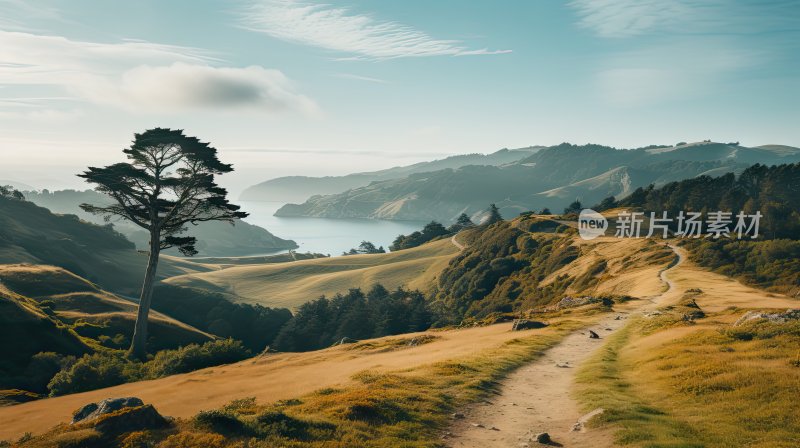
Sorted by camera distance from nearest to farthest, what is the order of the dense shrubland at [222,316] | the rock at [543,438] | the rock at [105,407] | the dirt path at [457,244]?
1. the rock at [543,438]
2. the rock at [105,407]
3. the dense shrubland at [222,316]
4. the dirt path at [457,244]

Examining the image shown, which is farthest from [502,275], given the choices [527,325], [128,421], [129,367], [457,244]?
[128,421]

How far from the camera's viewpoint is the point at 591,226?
12294 cm

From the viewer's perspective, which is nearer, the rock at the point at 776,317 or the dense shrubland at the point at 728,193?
the rock at the point at 776,317

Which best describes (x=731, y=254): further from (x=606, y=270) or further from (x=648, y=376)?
(x=648, y=376)

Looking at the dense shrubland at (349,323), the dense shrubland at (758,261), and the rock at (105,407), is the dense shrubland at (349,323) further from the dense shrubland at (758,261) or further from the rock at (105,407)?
the rock at (105,407)

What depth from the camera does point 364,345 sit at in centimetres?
3909

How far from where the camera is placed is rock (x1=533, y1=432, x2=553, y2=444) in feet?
46.6

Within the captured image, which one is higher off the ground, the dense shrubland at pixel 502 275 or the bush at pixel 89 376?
the bush at pixel 89 376

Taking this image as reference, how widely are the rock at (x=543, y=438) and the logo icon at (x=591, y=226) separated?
100 metres

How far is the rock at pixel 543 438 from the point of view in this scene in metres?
14.2

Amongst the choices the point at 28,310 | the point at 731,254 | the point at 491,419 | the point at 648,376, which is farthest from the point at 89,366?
the point at 731,254

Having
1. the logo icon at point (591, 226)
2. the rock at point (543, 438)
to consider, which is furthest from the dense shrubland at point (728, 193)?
the rock at point (543, 438)

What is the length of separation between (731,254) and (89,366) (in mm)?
79890

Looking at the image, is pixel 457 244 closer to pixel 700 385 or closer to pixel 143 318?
pixel 143 318
